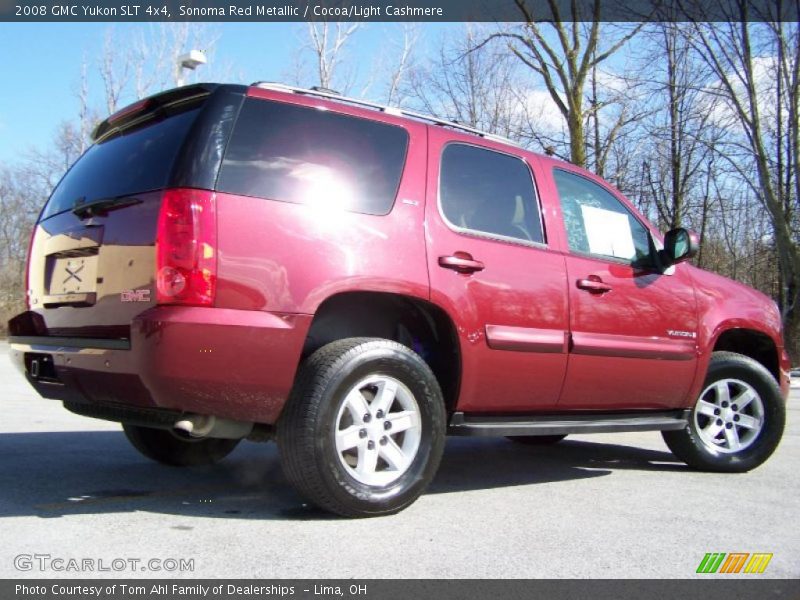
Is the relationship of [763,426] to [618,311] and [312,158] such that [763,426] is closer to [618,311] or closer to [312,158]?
[618,311]

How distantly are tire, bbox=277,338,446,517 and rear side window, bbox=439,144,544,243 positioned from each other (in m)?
0.89

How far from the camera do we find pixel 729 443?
525cm

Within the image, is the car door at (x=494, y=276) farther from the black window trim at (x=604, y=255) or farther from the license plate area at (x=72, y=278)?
the license plate area at (x=72, y=278)

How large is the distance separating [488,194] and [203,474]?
7.85ft

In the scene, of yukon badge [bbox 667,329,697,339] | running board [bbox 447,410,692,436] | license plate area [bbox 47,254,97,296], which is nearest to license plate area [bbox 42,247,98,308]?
license plate area [bbox 47,254,97,296]

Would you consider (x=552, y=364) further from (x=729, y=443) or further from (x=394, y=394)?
(x=729, y=443)

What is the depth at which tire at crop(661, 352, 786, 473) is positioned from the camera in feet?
16.9

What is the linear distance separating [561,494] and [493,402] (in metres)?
0.75

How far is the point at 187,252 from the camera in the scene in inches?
123

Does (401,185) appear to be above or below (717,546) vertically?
above

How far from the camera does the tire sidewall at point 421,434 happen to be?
3.35 metres

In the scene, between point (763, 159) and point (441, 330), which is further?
point (763, 159)

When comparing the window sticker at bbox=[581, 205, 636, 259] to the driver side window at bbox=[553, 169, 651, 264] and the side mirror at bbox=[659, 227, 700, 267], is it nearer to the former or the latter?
the driver side window at bbox=[553, 169, 651, 264]

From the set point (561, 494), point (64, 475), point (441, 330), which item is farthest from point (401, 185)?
point (64, 475)
